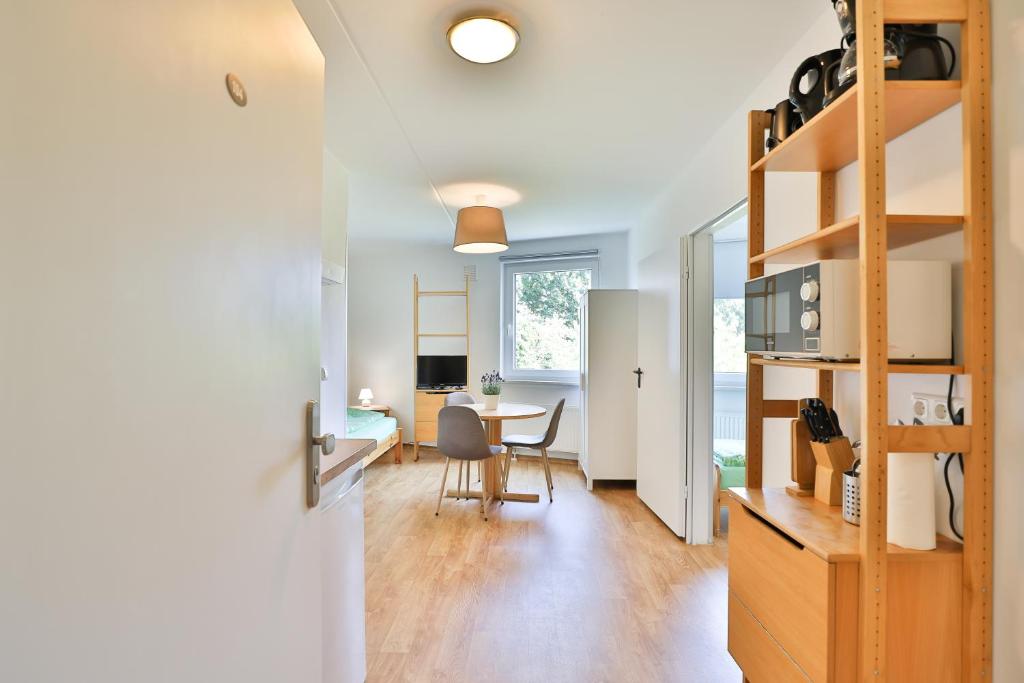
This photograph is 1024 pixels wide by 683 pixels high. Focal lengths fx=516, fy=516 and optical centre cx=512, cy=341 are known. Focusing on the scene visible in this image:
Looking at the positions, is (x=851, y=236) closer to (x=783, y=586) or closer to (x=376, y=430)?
(x=783, y=586)

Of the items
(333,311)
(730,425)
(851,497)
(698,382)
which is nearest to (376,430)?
(333,311)

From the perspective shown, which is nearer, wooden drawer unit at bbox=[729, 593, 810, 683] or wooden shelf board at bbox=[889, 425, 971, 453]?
wooden shelf board at bbox=[889, 425, 971, 453]

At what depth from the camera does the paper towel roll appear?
120 centimetres

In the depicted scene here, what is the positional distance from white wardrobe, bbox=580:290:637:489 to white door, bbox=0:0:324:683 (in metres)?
3.88

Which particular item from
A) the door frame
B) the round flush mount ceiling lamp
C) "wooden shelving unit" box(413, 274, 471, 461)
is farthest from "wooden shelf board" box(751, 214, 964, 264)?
"wooden shelving unit" box(413, 274, 471, 461)

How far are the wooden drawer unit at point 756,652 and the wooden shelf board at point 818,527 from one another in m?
0.33

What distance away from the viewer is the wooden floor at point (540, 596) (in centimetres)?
204

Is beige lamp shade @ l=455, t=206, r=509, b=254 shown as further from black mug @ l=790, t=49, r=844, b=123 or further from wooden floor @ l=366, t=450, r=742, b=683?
black mug @ l=790, t=49, r=844, b=123

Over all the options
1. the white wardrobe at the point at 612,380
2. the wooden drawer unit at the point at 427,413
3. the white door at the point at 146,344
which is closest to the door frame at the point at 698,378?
the white wardrobe at the point at 612,380

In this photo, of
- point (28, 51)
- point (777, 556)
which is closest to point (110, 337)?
point (28, 51)

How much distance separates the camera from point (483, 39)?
1.95m

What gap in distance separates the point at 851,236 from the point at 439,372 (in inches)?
201

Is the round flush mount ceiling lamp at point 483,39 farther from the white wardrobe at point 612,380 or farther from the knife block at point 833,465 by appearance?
the white wardrobe at point 612,380

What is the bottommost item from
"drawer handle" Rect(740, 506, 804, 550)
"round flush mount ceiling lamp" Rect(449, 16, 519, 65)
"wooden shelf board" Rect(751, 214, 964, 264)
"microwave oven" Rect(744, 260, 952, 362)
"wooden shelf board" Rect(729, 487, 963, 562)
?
"drawer handle" Rect(740, 506, 804, 550)
